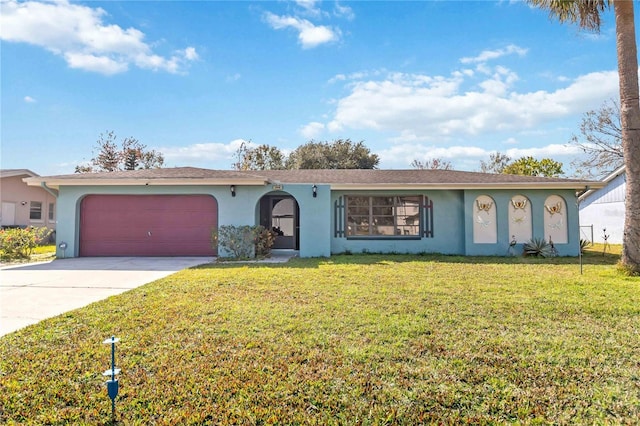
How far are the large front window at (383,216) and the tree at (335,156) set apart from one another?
20.8 metres

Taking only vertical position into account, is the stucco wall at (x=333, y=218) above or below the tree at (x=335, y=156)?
below

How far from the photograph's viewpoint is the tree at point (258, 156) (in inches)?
1469

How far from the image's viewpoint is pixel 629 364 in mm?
3348

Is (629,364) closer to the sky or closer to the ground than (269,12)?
closer to the ground

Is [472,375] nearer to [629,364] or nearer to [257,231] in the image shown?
[629,364]

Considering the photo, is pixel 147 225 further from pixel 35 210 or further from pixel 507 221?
pixel 35 210

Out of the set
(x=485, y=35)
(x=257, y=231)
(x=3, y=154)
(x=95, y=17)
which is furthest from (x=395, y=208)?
(x=3, y=154)

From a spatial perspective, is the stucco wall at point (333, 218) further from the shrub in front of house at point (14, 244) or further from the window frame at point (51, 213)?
the window frame at point (51, 213)

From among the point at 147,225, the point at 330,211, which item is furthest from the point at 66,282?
the point at 330,211

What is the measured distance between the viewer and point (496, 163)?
3953 centimetres

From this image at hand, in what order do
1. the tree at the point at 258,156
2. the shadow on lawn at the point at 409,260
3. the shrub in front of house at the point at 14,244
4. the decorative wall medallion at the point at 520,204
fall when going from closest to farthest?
the shadow on lawn at the point at 409,260
the shrub in front of house at the point at 14,244
the decorative wall medallion at the point at 520,204
the tree at the point at 258,156

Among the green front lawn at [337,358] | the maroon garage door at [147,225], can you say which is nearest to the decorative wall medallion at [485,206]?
the green front lawn at [337,358]

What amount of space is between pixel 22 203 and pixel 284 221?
16.4 metres

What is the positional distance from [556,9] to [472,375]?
11.2m
